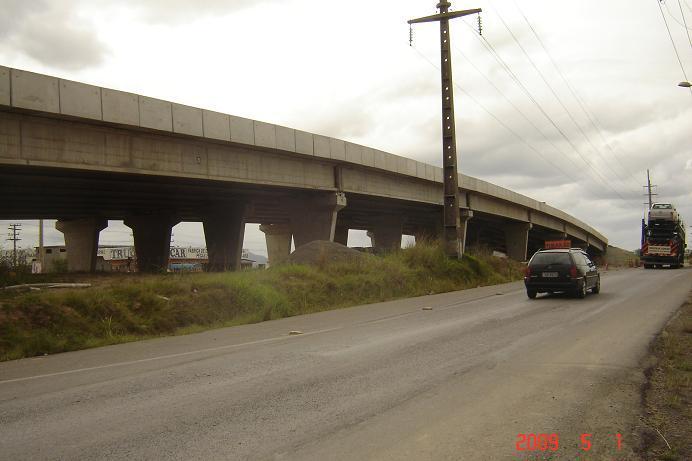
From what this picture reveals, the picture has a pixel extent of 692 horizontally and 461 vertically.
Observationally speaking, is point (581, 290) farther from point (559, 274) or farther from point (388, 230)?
point (388, 230)

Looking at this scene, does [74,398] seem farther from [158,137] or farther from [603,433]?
[158,137]

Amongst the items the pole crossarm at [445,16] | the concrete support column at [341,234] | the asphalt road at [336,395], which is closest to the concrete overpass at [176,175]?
the concrete support column at [341,234]

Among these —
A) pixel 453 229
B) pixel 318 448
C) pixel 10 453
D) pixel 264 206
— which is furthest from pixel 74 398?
pixel 264 206

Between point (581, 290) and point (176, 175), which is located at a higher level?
point (176, 175)

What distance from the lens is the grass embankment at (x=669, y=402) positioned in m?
4.02

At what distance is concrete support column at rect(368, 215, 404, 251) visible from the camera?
46.6 m

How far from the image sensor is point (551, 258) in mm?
17109

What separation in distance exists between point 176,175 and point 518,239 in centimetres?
4610

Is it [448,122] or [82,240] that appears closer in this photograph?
[448,122]

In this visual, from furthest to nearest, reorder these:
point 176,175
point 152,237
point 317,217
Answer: point 152,237, point 317,217, point 176,175

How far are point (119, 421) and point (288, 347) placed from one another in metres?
3.89

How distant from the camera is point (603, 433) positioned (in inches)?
170
